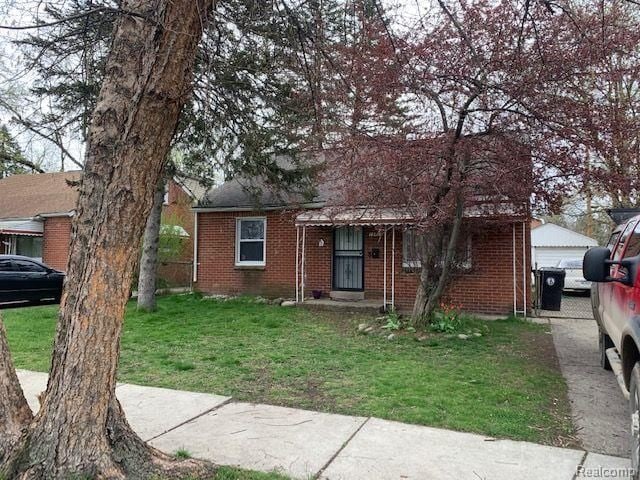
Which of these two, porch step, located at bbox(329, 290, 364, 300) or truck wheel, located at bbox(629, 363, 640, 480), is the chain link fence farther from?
truck wheel, located at bbox(629, 363, 640, 480)

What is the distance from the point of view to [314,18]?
241 inches

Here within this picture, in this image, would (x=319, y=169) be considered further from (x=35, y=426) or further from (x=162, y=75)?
(x=35, y=426)

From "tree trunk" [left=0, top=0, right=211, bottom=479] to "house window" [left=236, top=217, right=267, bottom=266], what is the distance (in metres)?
11.2

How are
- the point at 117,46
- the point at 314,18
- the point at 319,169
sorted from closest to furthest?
the point at 117,46
the point at 314,18
the point at 319,169


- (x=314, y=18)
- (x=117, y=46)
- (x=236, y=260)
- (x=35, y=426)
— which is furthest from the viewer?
(x=236, y=260)

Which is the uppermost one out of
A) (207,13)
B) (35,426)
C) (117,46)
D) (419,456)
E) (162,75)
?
→ (207,13)

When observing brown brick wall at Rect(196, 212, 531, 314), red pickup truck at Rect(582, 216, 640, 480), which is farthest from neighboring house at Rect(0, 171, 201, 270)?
red pickup truck at Rect(582, 216, 640, 480)

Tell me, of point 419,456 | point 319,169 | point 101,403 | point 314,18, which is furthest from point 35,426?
point 319,169

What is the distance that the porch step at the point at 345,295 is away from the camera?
13.0m

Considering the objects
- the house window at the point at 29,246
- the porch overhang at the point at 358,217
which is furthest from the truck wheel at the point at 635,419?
the house window at the point at 29,246

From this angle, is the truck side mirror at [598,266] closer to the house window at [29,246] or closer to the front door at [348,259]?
the front door at [348,259]

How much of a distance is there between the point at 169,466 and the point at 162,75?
2656 mm

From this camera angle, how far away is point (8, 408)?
10.4 feet

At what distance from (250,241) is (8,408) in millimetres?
11602
